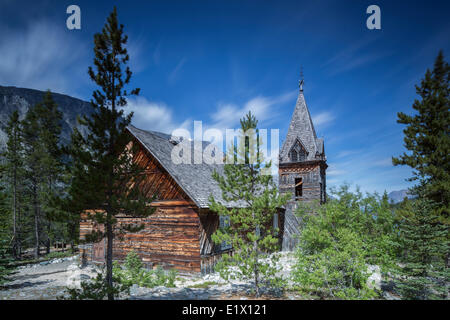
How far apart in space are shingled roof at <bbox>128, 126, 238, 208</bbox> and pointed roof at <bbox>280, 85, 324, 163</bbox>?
1172cm

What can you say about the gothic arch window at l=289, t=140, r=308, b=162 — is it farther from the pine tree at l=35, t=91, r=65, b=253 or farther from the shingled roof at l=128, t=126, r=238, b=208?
the pine tree at l=35, t=91, r=65, b=253

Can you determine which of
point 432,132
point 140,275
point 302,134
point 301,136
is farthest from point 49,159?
point 432,132

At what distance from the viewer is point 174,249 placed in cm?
1450

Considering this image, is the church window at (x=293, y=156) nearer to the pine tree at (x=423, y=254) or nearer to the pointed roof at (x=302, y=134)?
the pointed roof at (x=302, y=134)

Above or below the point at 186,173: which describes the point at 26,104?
above

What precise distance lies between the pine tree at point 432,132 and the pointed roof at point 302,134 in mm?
9330

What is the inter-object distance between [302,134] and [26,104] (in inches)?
4317

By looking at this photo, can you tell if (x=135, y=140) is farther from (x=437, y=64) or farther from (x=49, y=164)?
(x=437, y=64)

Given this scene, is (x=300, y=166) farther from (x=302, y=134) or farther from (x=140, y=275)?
(x=140, y=275)

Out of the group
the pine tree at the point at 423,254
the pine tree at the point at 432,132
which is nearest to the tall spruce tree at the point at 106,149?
the pine tree at the point at 423,254

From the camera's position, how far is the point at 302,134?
88.7 ft

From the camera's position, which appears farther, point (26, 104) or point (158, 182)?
point (26, 104)
